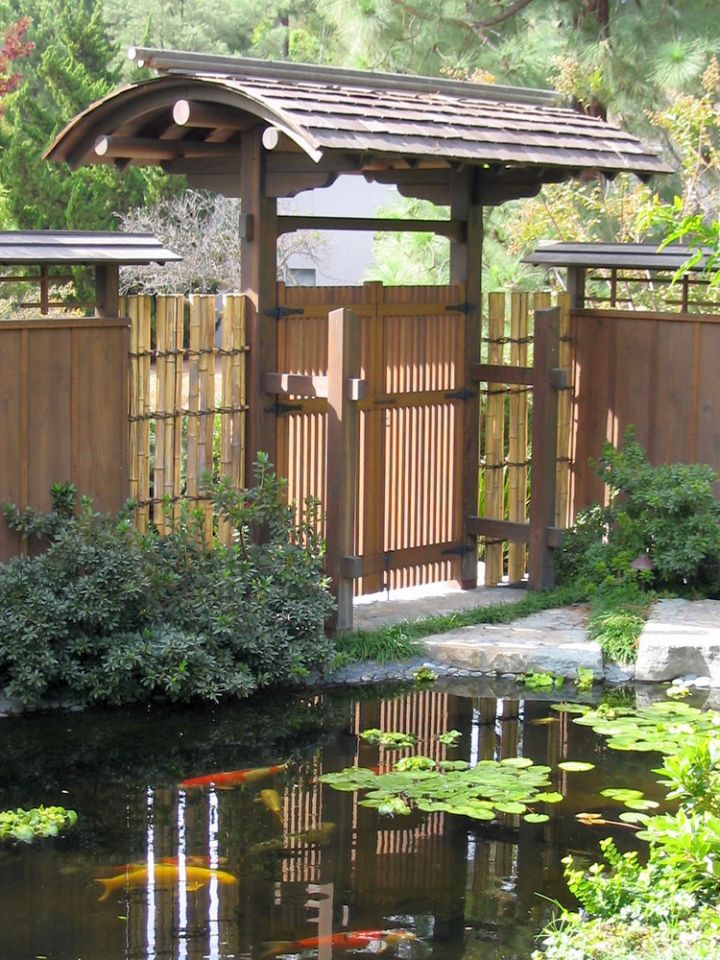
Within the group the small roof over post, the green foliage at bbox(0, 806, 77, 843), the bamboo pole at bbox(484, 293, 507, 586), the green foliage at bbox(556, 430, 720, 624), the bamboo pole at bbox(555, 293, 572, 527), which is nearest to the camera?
the green foliage at bbox(0, 806, 77, 843)

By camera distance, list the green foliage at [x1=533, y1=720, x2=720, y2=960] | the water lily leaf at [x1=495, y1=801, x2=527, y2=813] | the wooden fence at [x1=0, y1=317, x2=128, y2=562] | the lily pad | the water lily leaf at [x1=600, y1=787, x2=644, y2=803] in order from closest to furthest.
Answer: the green foliage at [x1=533, y1=720, x2=720, y2=960]
the lily pad
the water lily leaf at [x1=495, y1=801, x2=527, y2=813]
the water lily leaf at [x1=600, y1=787, x2=644, y2=803]
the wooden fence at [x1=0, y1=317, x2=128, y2=562]

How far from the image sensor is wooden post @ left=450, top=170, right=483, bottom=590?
9.17 metres

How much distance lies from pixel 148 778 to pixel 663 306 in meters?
7.13

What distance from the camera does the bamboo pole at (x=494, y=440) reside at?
9.48 meters

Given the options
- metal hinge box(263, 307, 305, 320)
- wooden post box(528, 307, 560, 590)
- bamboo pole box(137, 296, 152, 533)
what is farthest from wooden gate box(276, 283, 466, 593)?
bamboo pole box(137, 296, 152, 533)

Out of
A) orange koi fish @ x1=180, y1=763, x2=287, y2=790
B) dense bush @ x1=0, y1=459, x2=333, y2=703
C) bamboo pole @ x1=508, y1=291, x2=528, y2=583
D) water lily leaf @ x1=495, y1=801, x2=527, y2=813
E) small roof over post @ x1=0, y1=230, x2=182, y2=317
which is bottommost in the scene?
water lily leaf @ x1=495, y1=801, x2=527, y2=813

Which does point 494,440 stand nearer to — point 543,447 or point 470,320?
point 543,447

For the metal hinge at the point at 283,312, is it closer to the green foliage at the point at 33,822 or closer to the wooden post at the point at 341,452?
the wooden post at the point at 341,452

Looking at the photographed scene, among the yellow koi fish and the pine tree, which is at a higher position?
the pine tree

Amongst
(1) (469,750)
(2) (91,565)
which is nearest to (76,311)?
(2) (91,565)

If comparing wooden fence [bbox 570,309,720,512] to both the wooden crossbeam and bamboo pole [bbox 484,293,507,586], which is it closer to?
bamboo pole [bbox 484,293,507,586]

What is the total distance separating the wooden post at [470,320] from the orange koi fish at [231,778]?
335cm

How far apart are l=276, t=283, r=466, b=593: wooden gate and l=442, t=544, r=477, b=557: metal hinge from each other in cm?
1

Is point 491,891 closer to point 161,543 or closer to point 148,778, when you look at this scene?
point 148,778
